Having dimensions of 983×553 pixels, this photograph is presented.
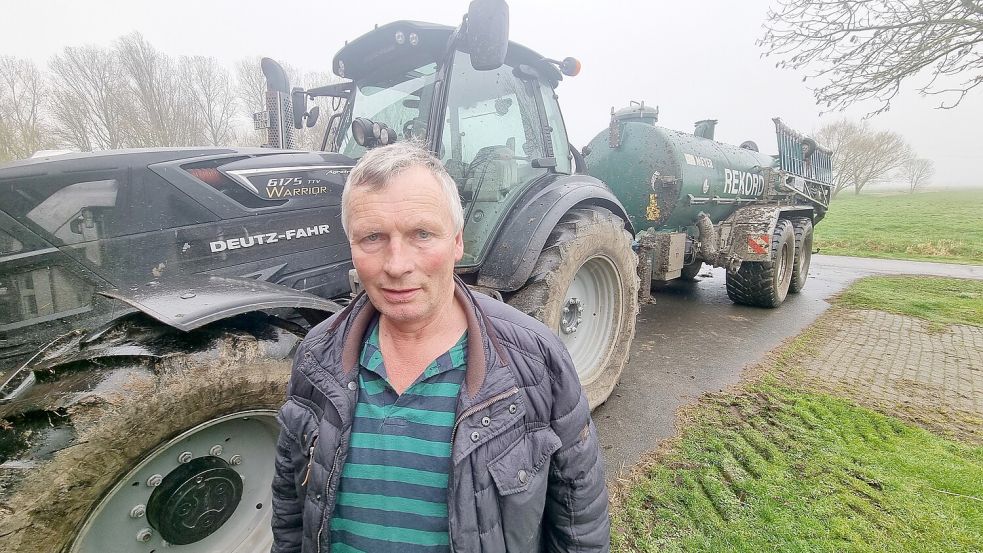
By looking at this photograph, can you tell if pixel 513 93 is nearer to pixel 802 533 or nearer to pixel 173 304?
pixel 173 304

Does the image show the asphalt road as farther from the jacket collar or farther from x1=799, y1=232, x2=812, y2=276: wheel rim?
the jacket collar

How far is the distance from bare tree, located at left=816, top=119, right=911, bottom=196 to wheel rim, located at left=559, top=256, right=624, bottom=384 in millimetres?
38619

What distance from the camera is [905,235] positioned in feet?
56.1

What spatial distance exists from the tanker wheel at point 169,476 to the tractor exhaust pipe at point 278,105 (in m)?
2.21

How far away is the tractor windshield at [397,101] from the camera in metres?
2.99

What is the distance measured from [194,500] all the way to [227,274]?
997 millimetres

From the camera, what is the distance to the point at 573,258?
315cm

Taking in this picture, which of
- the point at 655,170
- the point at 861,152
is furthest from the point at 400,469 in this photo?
the point at 861,152

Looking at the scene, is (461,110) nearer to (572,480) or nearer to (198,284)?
(198,284)

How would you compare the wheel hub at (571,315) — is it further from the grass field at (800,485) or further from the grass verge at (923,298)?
the grass verge at (923,298)

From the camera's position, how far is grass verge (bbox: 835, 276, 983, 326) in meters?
6.23

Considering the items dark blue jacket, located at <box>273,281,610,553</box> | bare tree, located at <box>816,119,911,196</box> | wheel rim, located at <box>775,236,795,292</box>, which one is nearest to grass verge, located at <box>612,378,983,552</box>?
dark blue jacket, located at <box>273,281,610,553</box>

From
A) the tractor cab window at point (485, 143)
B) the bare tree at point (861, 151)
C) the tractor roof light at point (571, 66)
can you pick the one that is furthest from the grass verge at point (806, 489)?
the bare tree at point (861, 151)

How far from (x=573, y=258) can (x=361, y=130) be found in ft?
5.06
